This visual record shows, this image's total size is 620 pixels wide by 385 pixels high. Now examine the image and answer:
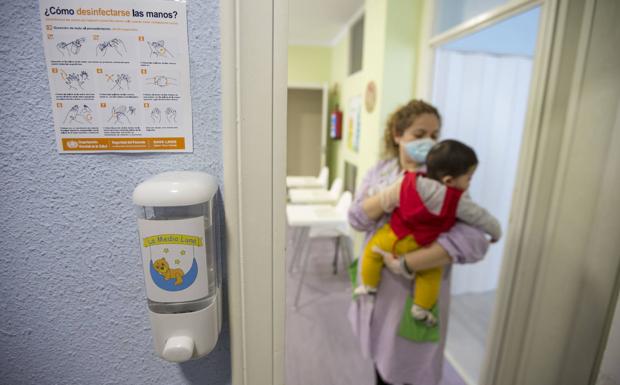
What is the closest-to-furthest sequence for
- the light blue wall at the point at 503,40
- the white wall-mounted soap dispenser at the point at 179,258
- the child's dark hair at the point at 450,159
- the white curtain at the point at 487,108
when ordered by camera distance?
the white wall-mounted soap dispenser at the point at 179,258 < the child's dark hair at the point at 450,159 < the light blue wall at the point at 503,40 < the white curtain at the point at 487,108

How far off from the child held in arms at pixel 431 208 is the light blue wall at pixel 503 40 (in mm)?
1438

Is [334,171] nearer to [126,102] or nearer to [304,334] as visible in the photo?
[304,334]

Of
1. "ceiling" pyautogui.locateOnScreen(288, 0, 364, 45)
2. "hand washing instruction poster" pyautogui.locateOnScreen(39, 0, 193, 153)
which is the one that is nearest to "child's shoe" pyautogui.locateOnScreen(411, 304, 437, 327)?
"hand washing instruction poster" pyautogui.locateOnScreen(39, 0, 193, 153)

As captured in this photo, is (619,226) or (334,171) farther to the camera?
(334,171)

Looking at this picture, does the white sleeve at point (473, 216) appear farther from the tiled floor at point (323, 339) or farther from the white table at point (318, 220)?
the white table at point (318, 220)

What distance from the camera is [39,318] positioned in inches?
17.8

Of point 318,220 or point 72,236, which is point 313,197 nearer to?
point 318,220

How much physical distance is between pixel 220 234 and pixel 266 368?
9.1 inches

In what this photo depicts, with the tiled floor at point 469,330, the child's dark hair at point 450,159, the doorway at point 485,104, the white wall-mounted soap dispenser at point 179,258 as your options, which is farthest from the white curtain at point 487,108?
the white wall-mounted soap dispenser at point 179,258

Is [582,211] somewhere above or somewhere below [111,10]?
below

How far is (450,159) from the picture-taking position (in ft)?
3.45

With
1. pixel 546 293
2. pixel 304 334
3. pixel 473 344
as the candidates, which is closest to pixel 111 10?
pixel 546 293

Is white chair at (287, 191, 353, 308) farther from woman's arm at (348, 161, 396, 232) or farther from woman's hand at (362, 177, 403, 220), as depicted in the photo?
woman's hand at (362, 177, 403, 220)

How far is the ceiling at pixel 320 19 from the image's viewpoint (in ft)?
10.5
